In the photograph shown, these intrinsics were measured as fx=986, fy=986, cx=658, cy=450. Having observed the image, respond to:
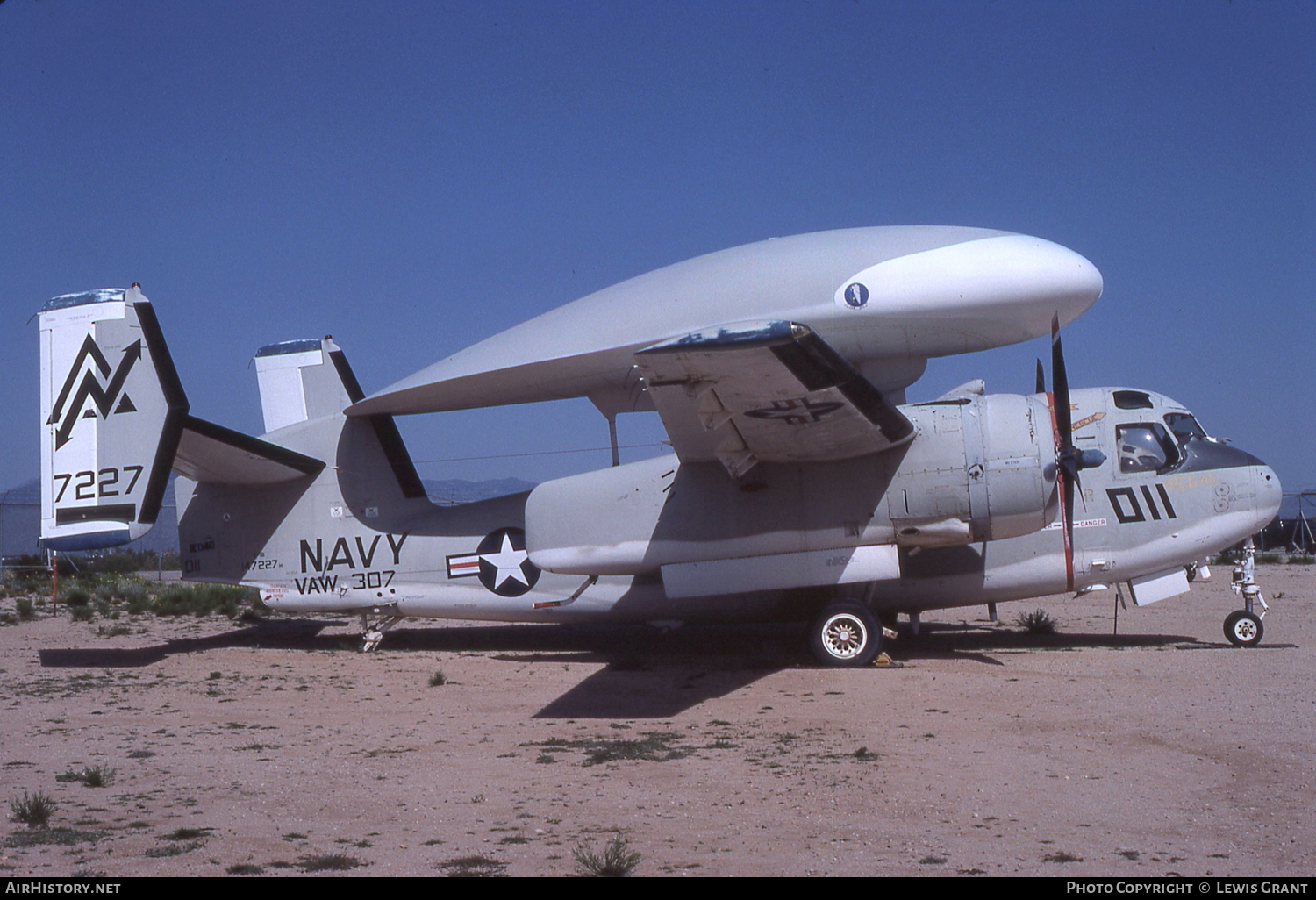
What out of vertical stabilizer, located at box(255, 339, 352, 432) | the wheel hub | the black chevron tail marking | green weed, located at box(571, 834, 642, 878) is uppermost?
vertical stabilizer, located at box(255, 339, 352, 432)

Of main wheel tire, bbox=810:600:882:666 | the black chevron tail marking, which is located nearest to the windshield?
main wheel tire, bbox=810:600:882:666

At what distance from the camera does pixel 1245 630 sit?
1236 cm

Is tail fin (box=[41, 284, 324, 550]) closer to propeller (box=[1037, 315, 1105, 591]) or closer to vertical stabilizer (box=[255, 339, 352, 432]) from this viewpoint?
vertical stabilizer (box=[255, 339, 352, 432])

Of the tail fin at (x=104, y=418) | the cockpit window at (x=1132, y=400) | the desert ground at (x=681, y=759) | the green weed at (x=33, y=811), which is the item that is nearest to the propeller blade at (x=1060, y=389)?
the cockpit window at (x=1132, y=400)

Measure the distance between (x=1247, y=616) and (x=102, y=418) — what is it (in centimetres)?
1483

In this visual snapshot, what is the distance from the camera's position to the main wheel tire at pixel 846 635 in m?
11.6

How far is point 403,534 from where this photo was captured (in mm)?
14789

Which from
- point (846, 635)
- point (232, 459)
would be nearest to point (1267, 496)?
point (846, 635)

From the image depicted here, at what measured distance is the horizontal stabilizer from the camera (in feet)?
45.1

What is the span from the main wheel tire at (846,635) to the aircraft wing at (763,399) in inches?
76.1

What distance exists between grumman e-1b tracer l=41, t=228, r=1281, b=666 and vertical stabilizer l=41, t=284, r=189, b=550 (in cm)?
3

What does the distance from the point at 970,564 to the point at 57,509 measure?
11725 mm

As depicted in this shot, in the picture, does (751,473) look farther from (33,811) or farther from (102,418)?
(102,418)

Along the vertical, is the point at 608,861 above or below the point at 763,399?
below
